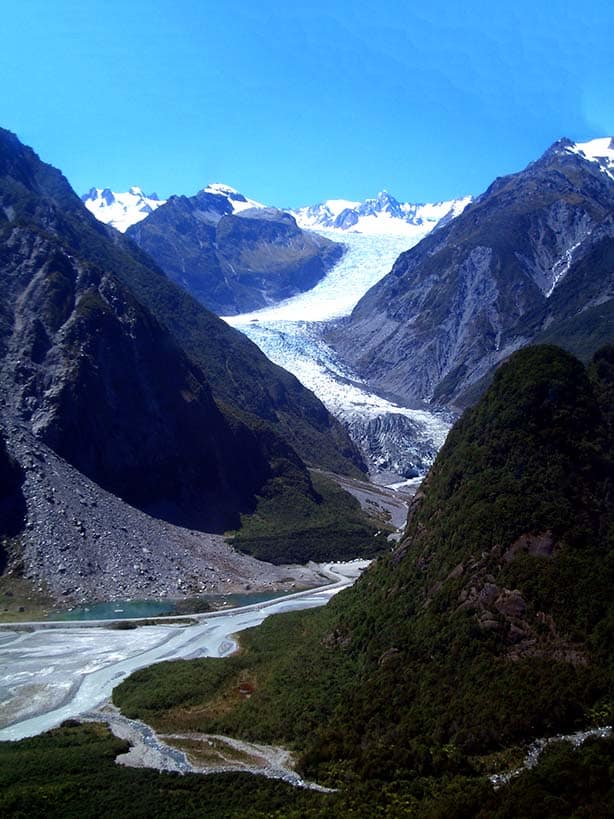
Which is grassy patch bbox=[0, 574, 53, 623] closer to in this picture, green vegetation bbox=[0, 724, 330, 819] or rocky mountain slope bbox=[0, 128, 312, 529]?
rocky mountain slope bbox=[0, 128, 312, 529]

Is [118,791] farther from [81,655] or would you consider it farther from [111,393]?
[111,393]

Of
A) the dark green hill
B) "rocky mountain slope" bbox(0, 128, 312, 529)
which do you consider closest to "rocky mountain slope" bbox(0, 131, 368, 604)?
"rocky mountain slope" bbox(0, 128, 312, 529)

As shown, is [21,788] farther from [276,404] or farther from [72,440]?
[276,404]

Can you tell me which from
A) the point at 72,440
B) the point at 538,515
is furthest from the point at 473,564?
the point at 72,440

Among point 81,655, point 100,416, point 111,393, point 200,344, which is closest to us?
point 81,655

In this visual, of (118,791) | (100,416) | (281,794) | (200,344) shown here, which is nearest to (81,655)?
(118,791)

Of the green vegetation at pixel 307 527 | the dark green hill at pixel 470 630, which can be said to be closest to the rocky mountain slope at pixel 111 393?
the green vegetation at pixel 307 527
